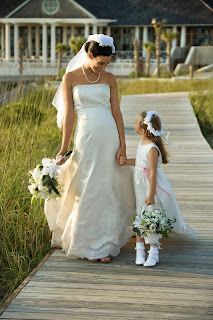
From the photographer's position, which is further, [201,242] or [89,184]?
[201,242]

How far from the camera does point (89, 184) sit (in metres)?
4.84

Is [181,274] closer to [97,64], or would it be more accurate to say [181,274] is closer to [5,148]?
[97,64]

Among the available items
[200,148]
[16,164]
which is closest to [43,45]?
[200,148]

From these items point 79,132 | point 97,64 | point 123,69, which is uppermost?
point 97,64

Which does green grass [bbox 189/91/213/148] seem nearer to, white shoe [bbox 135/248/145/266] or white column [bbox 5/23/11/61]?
white shoe [bbox 135/248/145/266]

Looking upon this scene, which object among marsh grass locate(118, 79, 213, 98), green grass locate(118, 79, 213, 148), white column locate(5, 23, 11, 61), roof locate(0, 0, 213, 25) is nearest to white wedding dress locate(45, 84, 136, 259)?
green grass locate(118, 79, 213, 148)

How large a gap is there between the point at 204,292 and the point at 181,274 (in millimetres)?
375

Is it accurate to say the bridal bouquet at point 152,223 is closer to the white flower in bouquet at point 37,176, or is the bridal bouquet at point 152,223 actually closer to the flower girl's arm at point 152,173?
the flower girl's arm at point 152,173

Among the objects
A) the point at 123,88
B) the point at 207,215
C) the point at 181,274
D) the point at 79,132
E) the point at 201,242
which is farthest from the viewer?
the point at 123,88

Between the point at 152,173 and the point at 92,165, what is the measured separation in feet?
1.58

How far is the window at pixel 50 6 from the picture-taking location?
43750 millimetres

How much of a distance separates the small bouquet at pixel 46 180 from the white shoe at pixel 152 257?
2.81 feet

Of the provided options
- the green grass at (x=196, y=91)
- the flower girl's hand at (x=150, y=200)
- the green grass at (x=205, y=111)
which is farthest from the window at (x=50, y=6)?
the flower girl's hand at (x=150, y=200)

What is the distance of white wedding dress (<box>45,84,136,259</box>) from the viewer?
A: 485 cm
